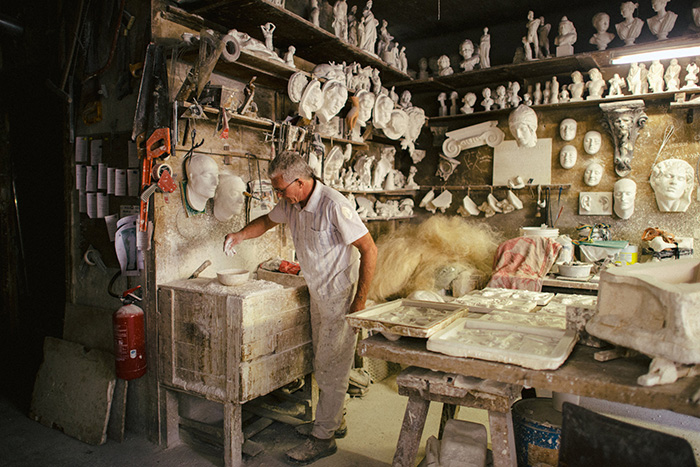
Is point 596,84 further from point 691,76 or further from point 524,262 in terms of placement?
point 524,262

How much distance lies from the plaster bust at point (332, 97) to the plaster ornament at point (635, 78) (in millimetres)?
3132

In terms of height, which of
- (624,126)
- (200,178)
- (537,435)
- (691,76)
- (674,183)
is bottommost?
(537,435)

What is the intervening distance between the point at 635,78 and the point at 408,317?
13.8 ft

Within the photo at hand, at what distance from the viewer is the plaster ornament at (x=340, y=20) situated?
485 centimetres

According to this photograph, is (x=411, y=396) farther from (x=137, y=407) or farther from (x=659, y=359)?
(x=137, y=407)

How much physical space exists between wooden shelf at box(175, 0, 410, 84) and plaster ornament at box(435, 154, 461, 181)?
1.60 metres

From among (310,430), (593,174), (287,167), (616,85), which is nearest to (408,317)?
(287,167)

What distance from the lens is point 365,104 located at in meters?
5.15

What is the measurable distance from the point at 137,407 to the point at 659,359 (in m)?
3.69

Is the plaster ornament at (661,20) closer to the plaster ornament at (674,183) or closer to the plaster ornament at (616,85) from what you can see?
the plaster ornament at (616,85)

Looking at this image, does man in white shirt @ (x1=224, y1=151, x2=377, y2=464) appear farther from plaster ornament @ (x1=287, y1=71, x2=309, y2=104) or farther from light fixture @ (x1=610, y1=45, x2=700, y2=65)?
light fixture @ (x1=610, y1=45, x2=700, y2=65)

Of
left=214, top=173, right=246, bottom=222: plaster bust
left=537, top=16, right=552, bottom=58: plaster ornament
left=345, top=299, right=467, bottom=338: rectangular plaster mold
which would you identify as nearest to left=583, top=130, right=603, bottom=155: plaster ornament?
left=537, top=16, right=552, bottom=58: plaster ornament

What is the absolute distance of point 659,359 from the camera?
192 centimetres

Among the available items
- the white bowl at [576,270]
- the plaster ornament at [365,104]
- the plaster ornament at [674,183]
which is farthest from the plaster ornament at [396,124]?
the plaster ornament at [674,183]
